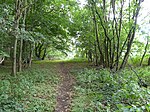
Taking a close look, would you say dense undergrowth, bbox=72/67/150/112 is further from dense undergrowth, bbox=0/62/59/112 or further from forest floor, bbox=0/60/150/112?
dense undergrowth, bbox=0/62/59/112

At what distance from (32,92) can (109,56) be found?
6.83 meters

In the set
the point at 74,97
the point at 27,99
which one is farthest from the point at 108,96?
the point at 27,99

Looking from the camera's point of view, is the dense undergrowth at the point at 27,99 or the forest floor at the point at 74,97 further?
the dense undergrowth at the point at 27,99

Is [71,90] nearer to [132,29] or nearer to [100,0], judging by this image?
[132,29]

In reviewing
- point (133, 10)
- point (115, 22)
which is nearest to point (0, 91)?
point (115, 22)

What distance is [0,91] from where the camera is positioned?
6.54 metres

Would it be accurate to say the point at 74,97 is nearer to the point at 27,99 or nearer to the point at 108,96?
the point at 108,96

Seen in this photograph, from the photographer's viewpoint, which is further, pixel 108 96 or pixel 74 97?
pixel 74 97

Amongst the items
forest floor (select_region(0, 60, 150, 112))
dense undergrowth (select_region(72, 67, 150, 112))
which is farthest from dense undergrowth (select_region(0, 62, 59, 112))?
dense undergrowth (select_region(72, 67, 150, 112))

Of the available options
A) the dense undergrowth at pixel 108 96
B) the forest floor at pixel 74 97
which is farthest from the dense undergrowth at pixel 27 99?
the dense undergrowth at pixel 108 96

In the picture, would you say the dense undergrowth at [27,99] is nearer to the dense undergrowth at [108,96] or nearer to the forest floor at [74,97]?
the forest floor at [74,97]

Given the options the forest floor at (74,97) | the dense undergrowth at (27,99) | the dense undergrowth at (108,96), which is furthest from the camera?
the dense undergrowth at (27,99)

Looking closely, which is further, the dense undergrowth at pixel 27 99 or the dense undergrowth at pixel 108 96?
the dense undergrowth at pixel 27 99

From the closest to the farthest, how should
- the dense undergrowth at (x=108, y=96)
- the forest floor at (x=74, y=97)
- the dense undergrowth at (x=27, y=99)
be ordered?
the dense undergrowth at (x=108, y=96) → the forest floor at (x=74, y=97) → the dense undergrowth at (x=27, y=99)
